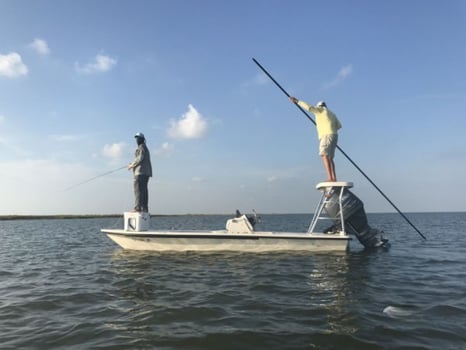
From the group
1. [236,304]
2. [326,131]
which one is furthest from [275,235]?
[236,304]

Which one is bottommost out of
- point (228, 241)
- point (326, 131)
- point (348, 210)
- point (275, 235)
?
Answer: point (228, 241)

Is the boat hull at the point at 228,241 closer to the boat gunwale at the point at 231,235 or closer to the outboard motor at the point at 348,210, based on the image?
the boat gunwale at the point at 231,235

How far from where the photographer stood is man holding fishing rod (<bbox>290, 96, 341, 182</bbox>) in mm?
11875

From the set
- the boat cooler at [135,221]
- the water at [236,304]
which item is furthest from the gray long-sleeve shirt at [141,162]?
the water at [236,304]

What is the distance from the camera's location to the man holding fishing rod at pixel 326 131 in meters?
11.9

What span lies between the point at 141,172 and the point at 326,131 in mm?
6402

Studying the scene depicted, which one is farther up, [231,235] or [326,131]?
[326,131]

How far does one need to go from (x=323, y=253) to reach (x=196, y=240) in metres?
4.07

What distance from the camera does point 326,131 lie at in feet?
39.2

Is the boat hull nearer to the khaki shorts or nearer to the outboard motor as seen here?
the outboard motor

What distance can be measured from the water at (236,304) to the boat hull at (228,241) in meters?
0.49

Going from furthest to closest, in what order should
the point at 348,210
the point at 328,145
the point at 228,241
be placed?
the point at 228,241 → the point at 348,210 → the point at 328,145

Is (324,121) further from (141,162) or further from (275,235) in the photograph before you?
(141,162)

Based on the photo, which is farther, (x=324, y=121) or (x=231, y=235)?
(x=231, y=235)
